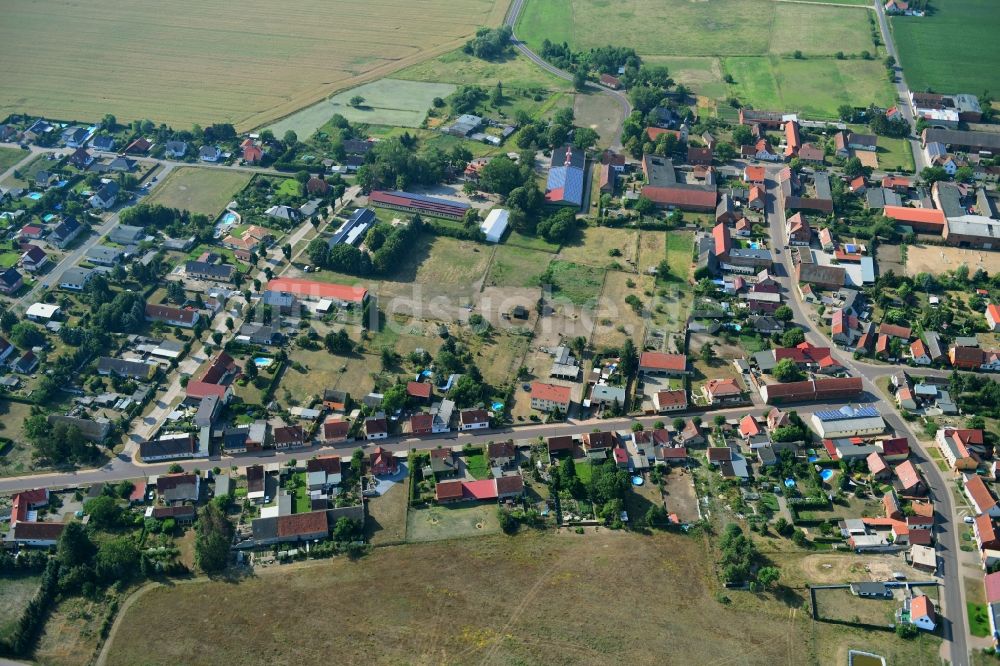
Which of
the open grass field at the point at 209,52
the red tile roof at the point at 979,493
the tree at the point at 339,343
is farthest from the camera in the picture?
the open grass field at the point at 209,52

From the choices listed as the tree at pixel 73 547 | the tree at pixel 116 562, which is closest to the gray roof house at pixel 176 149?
the tree at pixel 73 547

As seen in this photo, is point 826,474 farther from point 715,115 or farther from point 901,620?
point 715,115

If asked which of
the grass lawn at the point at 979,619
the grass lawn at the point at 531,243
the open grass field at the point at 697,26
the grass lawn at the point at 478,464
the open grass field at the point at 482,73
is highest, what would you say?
the open grass field at the point at 697,26

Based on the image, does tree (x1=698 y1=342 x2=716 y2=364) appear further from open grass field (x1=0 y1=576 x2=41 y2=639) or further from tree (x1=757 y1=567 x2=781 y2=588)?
open grass field (x1=0 y1=576 x2=41 y2=639)

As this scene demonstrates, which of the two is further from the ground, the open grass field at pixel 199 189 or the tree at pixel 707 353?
the tree at pixel 707 353

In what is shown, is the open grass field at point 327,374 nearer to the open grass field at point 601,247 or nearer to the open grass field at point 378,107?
the open grass field at point 601,247

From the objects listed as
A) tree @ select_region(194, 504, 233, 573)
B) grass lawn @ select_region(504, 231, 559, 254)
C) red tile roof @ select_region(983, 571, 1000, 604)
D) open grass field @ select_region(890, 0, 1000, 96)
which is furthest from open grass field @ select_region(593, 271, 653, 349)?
open grass field @ select_region(890, 0, 1000, 96)

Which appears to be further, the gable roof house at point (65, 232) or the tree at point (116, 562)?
the gable roof house at point (65, 232)
